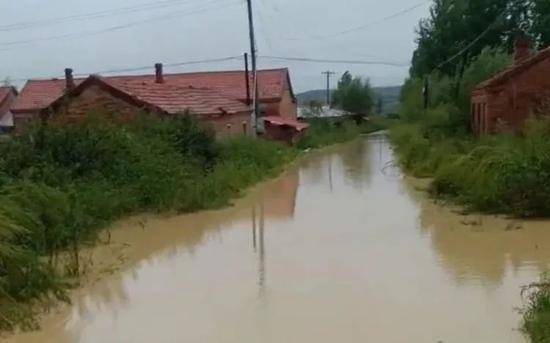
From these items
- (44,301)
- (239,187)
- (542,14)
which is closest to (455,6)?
(542,14)

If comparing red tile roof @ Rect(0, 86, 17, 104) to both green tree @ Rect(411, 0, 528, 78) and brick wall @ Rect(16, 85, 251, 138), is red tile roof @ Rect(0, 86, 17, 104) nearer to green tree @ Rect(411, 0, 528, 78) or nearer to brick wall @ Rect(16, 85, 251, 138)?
brick wall @ Rect(16, 85, 251, 138)

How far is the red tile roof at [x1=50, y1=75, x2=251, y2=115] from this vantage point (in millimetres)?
28438

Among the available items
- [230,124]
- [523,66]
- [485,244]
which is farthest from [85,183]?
[230,124]

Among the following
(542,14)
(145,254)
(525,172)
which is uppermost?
(542,14)

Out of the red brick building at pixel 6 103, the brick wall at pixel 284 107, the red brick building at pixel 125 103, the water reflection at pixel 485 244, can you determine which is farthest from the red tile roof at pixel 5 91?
the water reflection at pixel 485 244

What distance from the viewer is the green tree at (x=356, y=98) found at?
269 ft

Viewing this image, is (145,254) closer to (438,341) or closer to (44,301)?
(44,301)

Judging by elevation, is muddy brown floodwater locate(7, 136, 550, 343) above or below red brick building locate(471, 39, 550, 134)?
below

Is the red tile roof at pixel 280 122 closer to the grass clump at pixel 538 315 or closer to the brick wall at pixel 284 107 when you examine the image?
the brick wall at pixel 284 107

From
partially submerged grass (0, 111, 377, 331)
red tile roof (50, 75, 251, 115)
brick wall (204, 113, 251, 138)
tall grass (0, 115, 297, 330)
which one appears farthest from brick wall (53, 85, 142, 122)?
brick wall (204, 113, 251, 138)

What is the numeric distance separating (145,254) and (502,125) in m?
14.2

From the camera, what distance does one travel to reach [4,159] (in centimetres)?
1809

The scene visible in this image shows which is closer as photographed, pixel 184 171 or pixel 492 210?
pixel 492 210

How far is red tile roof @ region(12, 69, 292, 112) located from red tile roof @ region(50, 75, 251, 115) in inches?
406
